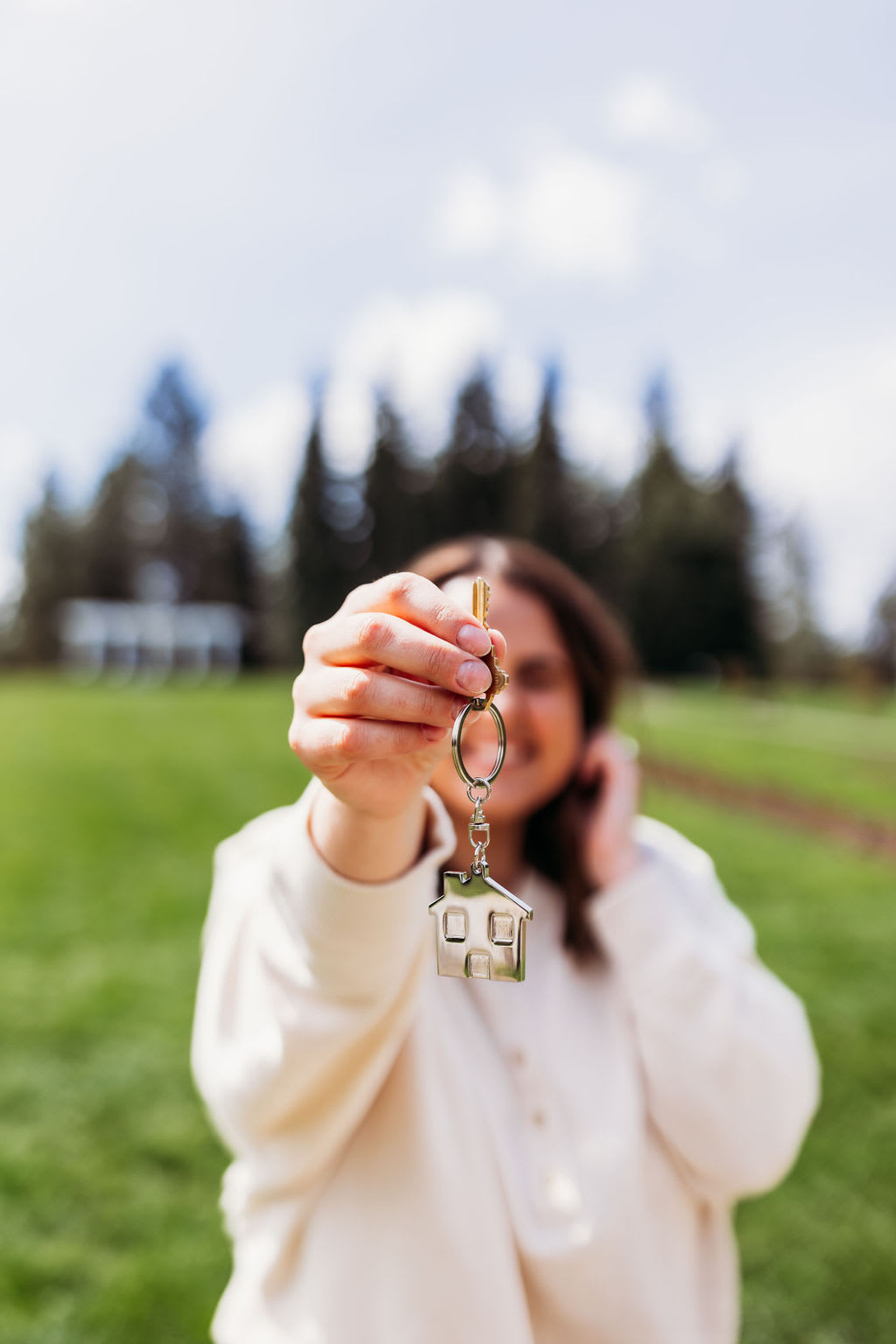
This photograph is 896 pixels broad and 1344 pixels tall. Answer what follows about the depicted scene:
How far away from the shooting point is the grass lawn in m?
3.25

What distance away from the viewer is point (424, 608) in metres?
1.07

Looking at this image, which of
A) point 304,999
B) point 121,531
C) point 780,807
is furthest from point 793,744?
point 121,531

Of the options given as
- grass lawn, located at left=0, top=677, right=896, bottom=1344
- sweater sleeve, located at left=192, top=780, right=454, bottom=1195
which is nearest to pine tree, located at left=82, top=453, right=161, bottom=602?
grass lawn, located at left=0, top=677, right=896, bottom=1344

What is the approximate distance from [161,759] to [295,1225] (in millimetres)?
9417

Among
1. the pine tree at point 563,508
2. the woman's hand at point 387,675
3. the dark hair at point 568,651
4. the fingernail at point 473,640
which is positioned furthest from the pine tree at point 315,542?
the fingernail at point 473,640

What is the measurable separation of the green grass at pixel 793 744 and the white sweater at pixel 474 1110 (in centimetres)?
472

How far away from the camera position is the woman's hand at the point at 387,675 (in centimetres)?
104

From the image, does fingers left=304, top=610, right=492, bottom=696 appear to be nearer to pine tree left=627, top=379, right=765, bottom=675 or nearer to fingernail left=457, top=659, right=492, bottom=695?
fingernail left=457, top=659, right=492, bottom=695

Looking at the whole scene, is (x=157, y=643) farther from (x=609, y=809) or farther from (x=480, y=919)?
(x=480, y=919)

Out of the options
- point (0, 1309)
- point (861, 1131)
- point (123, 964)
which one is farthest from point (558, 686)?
point (123, 964)

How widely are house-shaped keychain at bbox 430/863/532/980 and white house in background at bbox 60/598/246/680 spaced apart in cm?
2232

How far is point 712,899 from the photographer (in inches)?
85.4

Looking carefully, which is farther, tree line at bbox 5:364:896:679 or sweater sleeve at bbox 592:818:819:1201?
tree line at bbox 5:364:896:679

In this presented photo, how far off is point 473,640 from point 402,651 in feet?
0.26
